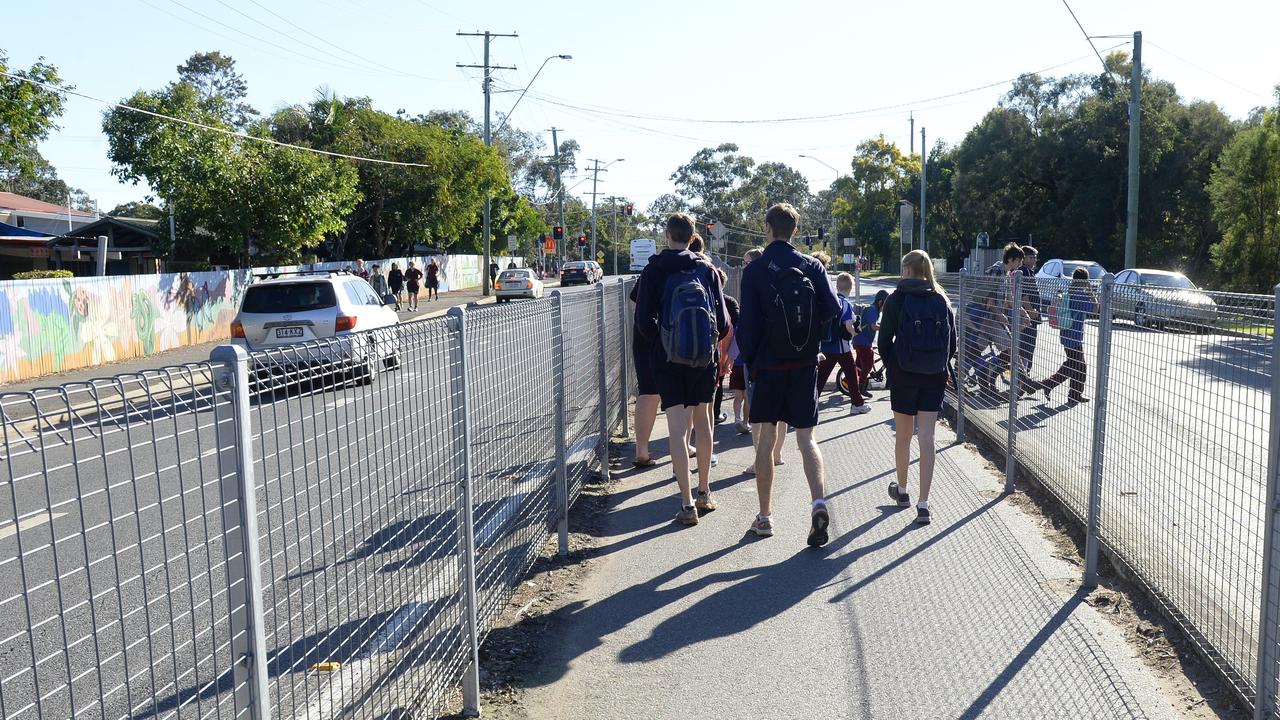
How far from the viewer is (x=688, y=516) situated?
695 centimetres

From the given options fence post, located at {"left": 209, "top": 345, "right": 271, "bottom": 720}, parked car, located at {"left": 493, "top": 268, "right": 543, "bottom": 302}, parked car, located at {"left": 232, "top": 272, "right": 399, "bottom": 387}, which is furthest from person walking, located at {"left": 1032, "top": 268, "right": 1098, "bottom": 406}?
parked car, located at {"left": 493, "top": 268, "right": 543, "bottom": 302}

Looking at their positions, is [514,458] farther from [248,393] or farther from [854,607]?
[248,393]

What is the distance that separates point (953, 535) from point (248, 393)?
17.2ft

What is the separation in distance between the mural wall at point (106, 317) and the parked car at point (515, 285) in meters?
15.2

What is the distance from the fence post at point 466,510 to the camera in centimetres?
417

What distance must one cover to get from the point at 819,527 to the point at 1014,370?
2.70 m

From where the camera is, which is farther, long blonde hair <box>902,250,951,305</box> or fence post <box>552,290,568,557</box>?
long blonde hair <box>902,250,951,305</box>

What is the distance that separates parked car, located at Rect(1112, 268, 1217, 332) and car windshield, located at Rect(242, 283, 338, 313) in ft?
39.5

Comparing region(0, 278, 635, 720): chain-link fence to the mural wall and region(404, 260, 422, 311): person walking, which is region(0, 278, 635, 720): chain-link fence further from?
region(404, 260, 422, 311): person walking

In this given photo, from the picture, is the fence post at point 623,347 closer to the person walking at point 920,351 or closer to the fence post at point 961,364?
the fence post at point 961,364

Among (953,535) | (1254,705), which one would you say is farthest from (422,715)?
(953,535)

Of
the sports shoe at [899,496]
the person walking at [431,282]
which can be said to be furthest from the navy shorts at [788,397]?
the person walking at [431,282]

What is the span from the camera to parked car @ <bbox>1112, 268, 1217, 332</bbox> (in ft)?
14.8

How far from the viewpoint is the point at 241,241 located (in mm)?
28156
